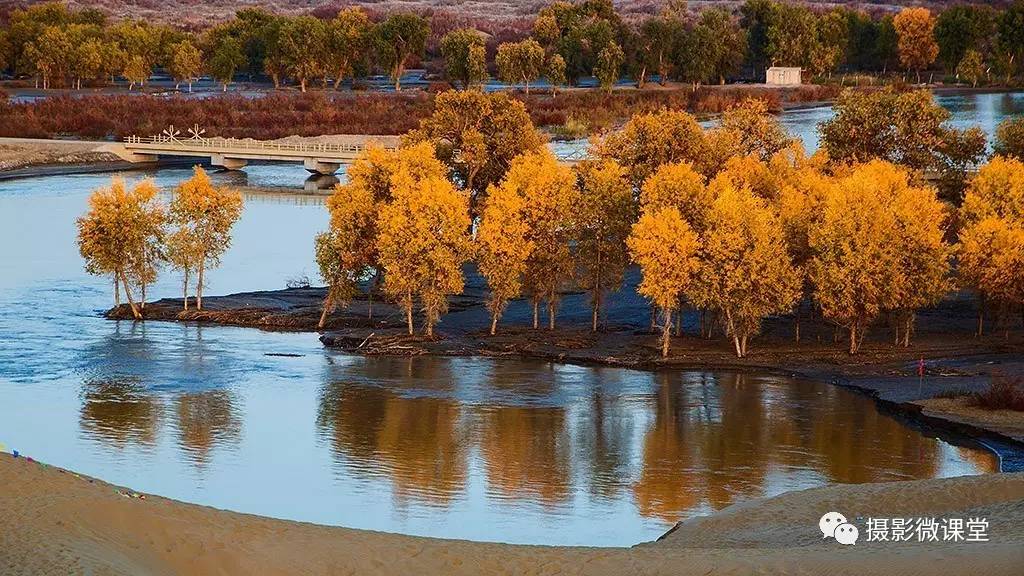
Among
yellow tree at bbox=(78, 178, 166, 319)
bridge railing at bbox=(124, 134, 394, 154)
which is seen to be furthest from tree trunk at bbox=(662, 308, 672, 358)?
bridge railing at bbox=(124, 134, 394, 154)

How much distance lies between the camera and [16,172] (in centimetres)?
12344

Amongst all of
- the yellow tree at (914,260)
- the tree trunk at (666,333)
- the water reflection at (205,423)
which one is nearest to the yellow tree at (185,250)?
the water reflection at (205,423)

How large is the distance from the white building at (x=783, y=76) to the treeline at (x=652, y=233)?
383 ft

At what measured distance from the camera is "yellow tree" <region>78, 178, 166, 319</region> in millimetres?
69500

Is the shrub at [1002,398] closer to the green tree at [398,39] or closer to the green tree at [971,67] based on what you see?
the green tree at [398,39]

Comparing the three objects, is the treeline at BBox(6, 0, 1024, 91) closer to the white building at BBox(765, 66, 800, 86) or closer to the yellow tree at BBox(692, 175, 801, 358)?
the white building at BBox(765, 66, 800, 86)

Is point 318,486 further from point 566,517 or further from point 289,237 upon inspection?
point 289,237

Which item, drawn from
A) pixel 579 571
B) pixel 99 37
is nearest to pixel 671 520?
pixel 579 571

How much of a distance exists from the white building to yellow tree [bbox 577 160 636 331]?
5059 inches

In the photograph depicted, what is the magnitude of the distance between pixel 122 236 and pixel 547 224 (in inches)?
696

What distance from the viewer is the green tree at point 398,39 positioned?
621 ft

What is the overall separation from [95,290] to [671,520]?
41642mm

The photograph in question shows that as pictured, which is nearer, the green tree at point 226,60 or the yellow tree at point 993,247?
the yellow tree at point 993,247

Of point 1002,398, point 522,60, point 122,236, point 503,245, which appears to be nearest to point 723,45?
point 522,60
